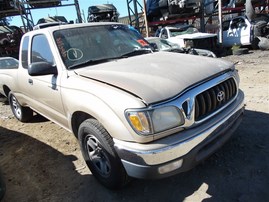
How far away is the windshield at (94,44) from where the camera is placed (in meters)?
3.19

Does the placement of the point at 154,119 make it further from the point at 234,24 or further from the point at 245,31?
Result: the point at 234,24

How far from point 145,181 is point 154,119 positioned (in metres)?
1.08

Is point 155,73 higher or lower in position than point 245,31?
higher

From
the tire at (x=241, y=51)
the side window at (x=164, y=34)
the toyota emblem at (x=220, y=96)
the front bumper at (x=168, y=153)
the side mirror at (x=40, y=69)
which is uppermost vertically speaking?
the side mirror at (x=40, y=69)

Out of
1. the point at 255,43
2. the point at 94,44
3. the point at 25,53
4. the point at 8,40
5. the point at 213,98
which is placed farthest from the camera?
the point at 8,40

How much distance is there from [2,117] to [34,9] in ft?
48.1

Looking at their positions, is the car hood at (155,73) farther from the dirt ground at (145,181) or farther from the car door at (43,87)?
the dirt ground at (145,181)

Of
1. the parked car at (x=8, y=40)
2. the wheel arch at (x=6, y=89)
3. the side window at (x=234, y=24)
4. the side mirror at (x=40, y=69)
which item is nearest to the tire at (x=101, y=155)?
the side mirror at (x=40, y=69)

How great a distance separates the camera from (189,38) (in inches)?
454

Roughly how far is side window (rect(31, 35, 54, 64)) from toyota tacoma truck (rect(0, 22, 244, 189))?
0.01 meters

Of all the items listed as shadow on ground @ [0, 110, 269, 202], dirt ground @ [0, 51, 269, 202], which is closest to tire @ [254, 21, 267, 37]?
dirt ground @ [0, 51, 269, 202]

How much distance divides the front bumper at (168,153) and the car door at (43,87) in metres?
1.30

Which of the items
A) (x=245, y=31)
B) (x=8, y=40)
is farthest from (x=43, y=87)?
(x=8, y=40)

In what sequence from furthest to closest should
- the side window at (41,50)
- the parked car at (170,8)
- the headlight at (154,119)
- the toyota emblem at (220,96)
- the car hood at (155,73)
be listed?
the parked car at (170,8)
the side window at (41,50)
the toyota emblem at (220,96)
the car hood at (155,73)
the headlight at (154,119)
